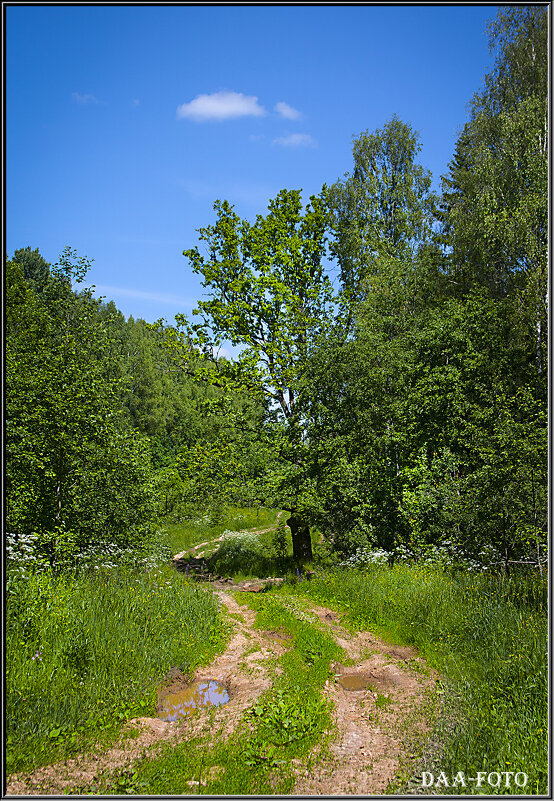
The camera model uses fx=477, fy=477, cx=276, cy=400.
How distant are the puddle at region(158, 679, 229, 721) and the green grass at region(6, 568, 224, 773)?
0.21 metres

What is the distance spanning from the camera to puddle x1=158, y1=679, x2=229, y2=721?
5.43 m

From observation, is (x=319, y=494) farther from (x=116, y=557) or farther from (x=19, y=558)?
(x=19, y=558)

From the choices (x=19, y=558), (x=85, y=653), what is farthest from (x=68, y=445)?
(x=85, y=653)

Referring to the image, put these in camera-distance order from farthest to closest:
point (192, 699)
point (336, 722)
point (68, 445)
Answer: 1. point (68, 445)
2. point (192, 699)
3. point (336, 722)

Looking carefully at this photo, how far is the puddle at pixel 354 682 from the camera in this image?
239 inches

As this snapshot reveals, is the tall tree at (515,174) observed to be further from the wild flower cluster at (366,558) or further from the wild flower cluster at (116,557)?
the wild flower cluster at (116,557)

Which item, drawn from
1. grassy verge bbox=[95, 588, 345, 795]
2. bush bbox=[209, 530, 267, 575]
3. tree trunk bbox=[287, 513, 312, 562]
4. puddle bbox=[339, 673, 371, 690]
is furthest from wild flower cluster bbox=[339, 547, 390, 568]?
bush bbox=[209, 530, 267, 575]

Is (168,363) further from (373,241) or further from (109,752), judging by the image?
(109,752)

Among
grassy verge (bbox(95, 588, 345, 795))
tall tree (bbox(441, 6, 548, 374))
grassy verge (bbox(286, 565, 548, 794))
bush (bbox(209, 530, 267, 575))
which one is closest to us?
grassy verge (bbox(95, 588, 345, 795))

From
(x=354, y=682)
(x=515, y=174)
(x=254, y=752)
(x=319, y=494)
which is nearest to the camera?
(x=254, y=752)

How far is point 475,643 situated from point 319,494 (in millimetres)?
6934

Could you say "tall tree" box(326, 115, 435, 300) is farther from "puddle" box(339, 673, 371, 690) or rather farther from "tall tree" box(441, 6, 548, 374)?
"puddle" box(339, 673, 371, 690)

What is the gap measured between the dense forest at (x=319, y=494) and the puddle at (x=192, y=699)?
0.23 m

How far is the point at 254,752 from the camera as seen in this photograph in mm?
4523
